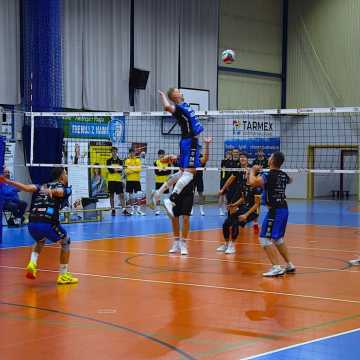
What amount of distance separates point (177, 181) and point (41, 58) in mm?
10419

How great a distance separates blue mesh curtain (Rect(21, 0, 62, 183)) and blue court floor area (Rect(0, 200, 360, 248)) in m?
3.29

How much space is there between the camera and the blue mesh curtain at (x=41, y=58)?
2012 cm

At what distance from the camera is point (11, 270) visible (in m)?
10.1

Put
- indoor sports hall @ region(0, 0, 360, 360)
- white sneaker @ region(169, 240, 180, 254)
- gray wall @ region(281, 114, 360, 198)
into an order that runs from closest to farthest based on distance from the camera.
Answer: indoor sports hall @ region(0, 0, 360, 360) → white sneaker @ region(169, 240, 180, 254) → gray wall @ region(281, 114, 360, 198)

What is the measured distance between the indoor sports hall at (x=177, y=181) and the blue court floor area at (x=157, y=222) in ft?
0.28

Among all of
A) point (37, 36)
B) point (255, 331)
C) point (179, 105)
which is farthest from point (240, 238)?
point (37, 36)

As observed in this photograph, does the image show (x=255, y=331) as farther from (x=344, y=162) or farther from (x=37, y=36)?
(x=344, y=162)

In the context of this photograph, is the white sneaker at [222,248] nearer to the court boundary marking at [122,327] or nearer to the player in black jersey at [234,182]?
the player in black jersey at [234,182]

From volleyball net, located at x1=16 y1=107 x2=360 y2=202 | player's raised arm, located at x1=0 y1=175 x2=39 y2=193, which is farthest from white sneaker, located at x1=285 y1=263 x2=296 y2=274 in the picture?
volleyball net, located at x1=16 y1=107 x2=360 y2=202

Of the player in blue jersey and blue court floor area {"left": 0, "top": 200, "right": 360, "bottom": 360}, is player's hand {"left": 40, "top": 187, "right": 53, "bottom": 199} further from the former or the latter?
blue court floor area {"left": 0, "top": 200, "right": 360, "bottom": 360}

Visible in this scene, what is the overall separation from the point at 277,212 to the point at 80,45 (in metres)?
14.9

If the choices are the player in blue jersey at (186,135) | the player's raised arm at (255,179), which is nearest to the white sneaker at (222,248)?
the player in blue jersey at (186,135)

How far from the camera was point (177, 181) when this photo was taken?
1141 cm

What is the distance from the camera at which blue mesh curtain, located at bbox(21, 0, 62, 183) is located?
20.1 meters
